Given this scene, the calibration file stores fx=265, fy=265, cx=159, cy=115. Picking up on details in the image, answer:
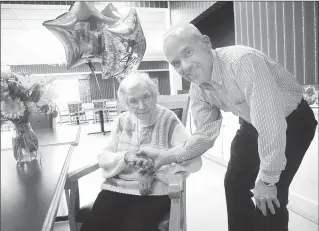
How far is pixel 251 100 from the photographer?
0.98 metres

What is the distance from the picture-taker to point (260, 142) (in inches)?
38.5

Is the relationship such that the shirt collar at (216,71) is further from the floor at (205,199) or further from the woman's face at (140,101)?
the floor at (205,199)

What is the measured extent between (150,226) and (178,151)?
0.39m

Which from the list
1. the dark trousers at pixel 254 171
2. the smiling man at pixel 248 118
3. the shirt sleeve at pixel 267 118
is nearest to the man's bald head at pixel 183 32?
the smiling man at pixel 248 118

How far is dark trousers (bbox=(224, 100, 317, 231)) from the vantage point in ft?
3.86

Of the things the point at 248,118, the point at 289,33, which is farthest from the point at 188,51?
the point at 289,33

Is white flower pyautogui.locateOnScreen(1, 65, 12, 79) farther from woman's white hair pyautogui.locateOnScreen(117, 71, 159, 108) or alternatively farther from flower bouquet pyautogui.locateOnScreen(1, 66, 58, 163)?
woman's white hair pyautogui.locateOnScreen(117, 71, 159, 108)

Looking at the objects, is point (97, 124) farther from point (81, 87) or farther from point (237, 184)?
point (237, 184)

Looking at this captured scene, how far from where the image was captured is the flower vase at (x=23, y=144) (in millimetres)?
1228

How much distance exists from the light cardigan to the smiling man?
15cm

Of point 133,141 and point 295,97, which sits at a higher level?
point 295,97

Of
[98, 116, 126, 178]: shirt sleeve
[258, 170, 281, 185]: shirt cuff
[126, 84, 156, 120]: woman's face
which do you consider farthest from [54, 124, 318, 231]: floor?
[258, 170, 281, 185]: shirt cuff

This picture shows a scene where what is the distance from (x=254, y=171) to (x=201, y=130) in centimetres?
35

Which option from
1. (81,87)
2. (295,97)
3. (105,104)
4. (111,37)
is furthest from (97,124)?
(295,97)
